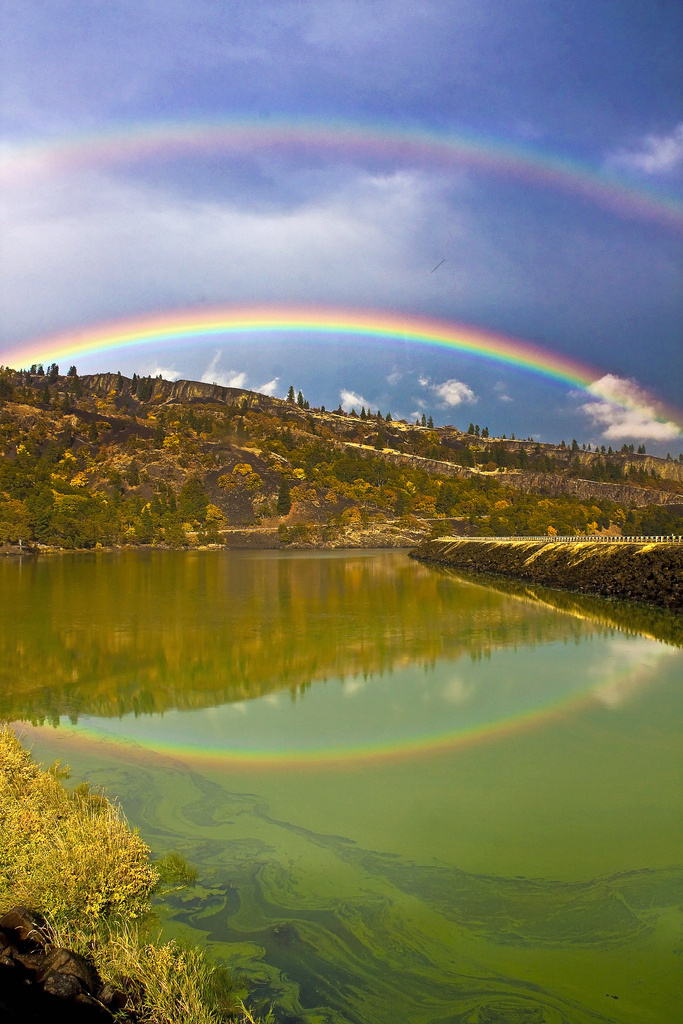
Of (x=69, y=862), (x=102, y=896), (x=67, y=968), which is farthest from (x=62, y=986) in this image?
(x=69, y=862)

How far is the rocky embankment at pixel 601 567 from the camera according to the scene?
35.2 m

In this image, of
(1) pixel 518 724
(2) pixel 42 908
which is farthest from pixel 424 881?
(1) pixel 518 724

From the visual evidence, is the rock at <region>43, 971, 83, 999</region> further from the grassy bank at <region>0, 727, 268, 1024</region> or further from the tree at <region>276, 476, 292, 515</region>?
the tree at <region>276, 476, 292, 515</region>

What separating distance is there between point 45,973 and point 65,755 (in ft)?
23.1

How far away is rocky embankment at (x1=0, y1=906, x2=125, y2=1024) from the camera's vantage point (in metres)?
4.94

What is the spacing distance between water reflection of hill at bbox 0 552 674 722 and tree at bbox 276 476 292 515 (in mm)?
121138

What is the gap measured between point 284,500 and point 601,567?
130 metres

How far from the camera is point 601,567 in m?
43.7

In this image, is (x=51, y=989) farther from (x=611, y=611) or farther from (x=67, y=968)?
(x=611, y=611)

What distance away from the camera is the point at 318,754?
11953 mm

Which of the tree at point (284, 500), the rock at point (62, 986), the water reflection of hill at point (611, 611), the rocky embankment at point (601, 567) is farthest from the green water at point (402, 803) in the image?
the tree at point (284, 500)

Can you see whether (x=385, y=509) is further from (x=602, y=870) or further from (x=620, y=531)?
(x=602, y=870)

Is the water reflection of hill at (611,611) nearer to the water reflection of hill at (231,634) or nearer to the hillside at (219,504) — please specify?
the water reflection of hill at (231,634)

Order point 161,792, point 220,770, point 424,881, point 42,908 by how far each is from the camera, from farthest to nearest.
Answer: point 220,770 < point 161,792 < point 424,881 < point 42,908
